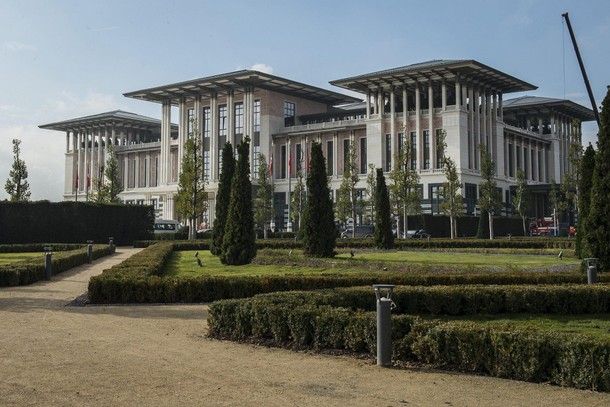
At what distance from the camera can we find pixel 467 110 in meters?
74.9

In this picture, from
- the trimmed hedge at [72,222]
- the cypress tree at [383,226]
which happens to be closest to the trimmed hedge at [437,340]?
the cypress tree at [383,226]

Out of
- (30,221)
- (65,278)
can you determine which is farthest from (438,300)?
(30,221)

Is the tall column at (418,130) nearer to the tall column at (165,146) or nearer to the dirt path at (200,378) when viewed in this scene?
the tall column at (165,146)

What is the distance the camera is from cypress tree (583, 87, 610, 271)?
2127cm

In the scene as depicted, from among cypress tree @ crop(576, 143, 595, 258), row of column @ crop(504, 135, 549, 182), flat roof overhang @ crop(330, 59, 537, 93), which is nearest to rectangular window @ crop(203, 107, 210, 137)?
flat roof overhang @ crop(330, 59, 537, 93)

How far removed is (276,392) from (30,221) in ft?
152

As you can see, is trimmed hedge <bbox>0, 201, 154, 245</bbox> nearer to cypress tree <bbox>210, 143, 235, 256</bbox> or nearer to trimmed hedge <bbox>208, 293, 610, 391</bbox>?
cypress tree <bbox>210, 143, 235, 256</bbox>

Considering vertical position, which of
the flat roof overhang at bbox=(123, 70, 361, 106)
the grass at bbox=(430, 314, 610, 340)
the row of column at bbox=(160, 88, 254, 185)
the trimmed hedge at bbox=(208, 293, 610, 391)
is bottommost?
the grass at bbox=(430, 314, 610, 340)

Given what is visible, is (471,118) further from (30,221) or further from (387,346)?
(387,346)

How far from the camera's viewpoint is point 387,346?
30.3 ft

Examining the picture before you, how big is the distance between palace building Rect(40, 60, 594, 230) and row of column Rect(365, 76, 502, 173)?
0.38 feet

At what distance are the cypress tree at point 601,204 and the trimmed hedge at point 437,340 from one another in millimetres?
13182

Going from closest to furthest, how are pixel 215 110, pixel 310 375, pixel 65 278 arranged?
pixel 310 375
pixel 65 278
pixel 215 110

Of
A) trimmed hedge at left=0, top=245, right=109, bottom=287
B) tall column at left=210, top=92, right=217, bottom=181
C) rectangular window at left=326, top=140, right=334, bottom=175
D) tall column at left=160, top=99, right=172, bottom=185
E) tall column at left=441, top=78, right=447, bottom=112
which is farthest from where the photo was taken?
tall column at left=160, top=99, right=172, bottom=185
